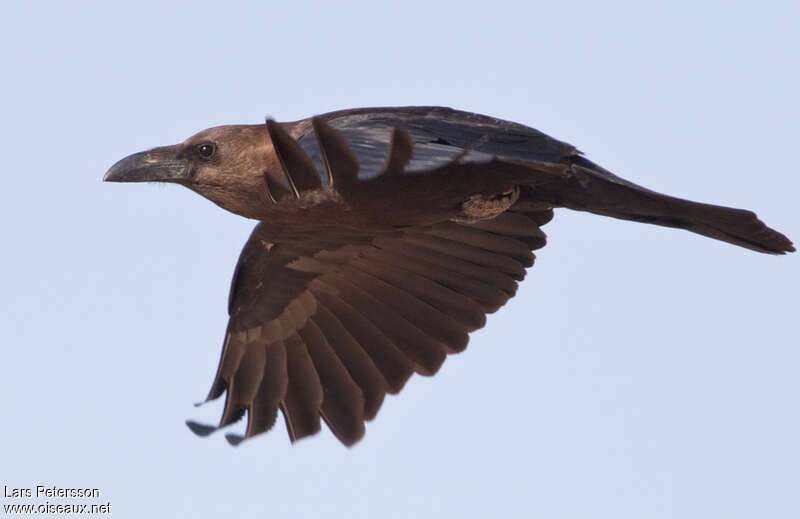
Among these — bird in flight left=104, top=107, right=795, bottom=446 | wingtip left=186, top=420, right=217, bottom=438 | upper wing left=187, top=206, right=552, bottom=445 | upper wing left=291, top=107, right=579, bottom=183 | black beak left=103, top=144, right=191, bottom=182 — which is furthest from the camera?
upper wing left=187, top=206, right=552, bottom=445

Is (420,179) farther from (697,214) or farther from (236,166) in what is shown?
(697,214)

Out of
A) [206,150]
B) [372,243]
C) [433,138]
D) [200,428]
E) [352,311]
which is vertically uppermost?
[206,150]

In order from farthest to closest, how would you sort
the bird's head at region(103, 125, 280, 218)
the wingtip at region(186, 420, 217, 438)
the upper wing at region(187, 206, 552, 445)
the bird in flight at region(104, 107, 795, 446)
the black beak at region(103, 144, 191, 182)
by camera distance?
the upper wing at region(187, 206, 552, 445), the wingtip at region(186, 420, 217, 438), the black beak at region(103, 144, 191, 182), the bird's head at region(103, 125, 280, 218), the bird in flight at region(104, 107, 795, 446)

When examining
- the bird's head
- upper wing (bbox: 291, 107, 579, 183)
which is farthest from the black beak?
upper wing (bbox: 291, 107, 579, 183)

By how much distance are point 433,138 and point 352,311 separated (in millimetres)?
2099

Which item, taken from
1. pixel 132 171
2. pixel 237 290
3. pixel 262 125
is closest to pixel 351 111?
pixel 262 125

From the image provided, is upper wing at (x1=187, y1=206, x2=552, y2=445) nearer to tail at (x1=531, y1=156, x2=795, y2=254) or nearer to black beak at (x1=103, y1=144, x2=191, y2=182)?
tail at (x1=531, y1=156, x2=795, y2=254)

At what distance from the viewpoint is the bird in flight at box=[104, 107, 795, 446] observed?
6355mm

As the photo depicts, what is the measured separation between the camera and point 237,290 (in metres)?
7.86

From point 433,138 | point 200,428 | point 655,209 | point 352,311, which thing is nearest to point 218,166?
point 433,138

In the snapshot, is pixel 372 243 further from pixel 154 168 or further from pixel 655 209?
pixel 655 209

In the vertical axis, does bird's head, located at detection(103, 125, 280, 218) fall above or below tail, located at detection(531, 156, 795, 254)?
above

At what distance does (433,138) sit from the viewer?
19.7 ft

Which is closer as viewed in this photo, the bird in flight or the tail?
the bird in flight
